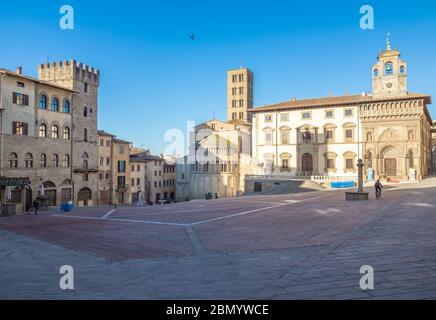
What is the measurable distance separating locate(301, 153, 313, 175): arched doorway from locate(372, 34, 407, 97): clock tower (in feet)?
44.7

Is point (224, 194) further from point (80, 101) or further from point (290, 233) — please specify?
point (290, 233)

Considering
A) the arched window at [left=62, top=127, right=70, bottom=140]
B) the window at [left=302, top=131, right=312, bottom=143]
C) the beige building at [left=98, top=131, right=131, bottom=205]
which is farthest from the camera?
the window at [left=302, top=131, right=312, bottom=143]

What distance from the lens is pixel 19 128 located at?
118 feet

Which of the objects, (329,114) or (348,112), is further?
(329,114)

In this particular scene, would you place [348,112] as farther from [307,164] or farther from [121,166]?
[121,166]

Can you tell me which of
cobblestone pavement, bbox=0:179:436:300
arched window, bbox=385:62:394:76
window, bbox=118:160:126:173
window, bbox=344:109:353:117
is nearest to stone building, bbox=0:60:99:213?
window, bbox=118:160:126:173

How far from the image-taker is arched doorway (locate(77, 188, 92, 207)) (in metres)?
45.5

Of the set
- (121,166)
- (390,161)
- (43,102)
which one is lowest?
(121,166)

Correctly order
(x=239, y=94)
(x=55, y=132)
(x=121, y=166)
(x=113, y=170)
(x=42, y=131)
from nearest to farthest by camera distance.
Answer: (x=42, y=131) < (x=55, y=132) < (x=113, y=170) < (x=121, y=166) < (x=239, y=94)

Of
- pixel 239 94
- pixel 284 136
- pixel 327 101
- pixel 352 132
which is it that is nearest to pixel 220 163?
pixel 284 136

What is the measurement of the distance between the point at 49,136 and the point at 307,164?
38.7 m

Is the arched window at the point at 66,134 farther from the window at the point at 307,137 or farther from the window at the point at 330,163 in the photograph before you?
the window at the point at 330,163

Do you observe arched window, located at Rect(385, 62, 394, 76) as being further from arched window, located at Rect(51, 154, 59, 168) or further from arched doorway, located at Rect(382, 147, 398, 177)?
arched window, located at Rect(51, 154, 59, 168)

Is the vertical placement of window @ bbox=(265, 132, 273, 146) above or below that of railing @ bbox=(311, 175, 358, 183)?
above
